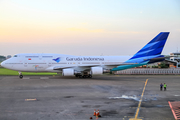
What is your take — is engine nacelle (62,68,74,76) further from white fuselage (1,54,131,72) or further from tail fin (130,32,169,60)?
tail fin (130,32,169,60)

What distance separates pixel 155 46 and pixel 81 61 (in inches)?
604

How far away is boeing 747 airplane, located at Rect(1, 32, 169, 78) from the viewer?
2958cm

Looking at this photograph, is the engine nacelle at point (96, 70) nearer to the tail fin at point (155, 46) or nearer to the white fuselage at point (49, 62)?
the white fuselage at point (49, 62)

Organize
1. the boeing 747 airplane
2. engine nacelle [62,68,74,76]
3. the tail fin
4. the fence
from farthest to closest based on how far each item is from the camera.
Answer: the fence < the tail fin < the boeing 747 airplane < engine nacelle [62,68,74,76]

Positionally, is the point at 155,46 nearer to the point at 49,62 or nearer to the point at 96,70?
the point at 96,70

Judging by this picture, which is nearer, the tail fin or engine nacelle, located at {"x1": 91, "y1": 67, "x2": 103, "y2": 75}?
engine nacelle, located at {"x1": 91, "y1": 67, "x2": 103, "y2": 75}

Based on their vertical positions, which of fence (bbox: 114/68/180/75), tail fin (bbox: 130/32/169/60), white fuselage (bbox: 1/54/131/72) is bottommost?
fence (bbox: 114/68/180/75)

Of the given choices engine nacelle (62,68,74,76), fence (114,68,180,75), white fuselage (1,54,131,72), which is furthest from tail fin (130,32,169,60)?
engine nacelle (62,68,74,76)

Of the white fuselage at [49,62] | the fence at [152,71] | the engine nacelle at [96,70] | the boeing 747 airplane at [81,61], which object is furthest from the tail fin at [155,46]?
the engine nacelle at [96,70]

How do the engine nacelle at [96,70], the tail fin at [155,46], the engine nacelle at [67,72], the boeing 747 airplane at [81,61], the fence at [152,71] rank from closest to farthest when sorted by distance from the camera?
the engine nacelle at [67,72] < the engine nacelle at [96,70] < the boeing 747 airplane at [81,61] < the tail fin at [155,46] < the fence at [152,71]

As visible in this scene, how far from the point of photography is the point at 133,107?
12.7 metres

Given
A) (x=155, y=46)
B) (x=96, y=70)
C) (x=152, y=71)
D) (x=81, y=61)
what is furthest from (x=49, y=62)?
(x=152, y=71)

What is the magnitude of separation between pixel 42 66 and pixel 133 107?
2163 centimetres

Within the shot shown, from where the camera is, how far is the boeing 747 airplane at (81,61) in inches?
1164
